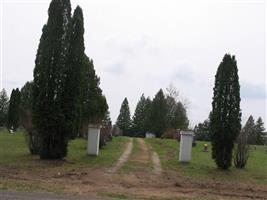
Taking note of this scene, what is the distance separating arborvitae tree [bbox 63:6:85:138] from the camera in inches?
929

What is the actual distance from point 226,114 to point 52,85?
8.47m

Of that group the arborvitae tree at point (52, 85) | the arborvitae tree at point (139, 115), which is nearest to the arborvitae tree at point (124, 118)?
the arborvitae tree at point (139, 115)

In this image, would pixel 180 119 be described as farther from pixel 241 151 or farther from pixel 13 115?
pixel 241 151

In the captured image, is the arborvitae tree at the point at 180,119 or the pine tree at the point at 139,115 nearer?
the arborvitae tree at the point at 180,119

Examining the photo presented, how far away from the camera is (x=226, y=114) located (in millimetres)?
23297

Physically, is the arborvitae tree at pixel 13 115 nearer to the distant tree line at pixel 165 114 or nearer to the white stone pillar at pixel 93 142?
the distant tree line at pixel 165 114

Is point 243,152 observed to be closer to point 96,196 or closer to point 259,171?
point 259,171

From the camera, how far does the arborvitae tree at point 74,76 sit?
23.6 meters

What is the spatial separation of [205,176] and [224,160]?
128 inches

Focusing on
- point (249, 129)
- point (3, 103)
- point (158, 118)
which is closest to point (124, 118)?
point (3, 103)

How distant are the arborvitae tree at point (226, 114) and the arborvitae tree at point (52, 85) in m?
7.26

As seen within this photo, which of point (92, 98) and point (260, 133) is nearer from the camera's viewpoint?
point (92, 98)

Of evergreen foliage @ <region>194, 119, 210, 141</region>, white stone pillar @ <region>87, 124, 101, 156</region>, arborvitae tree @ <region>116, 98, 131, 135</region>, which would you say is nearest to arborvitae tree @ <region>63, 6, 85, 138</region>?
white stone pillar @ <region>87, 124, 101, 156</region>

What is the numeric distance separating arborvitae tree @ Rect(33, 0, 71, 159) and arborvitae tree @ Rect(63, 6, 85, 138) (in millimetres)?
212
